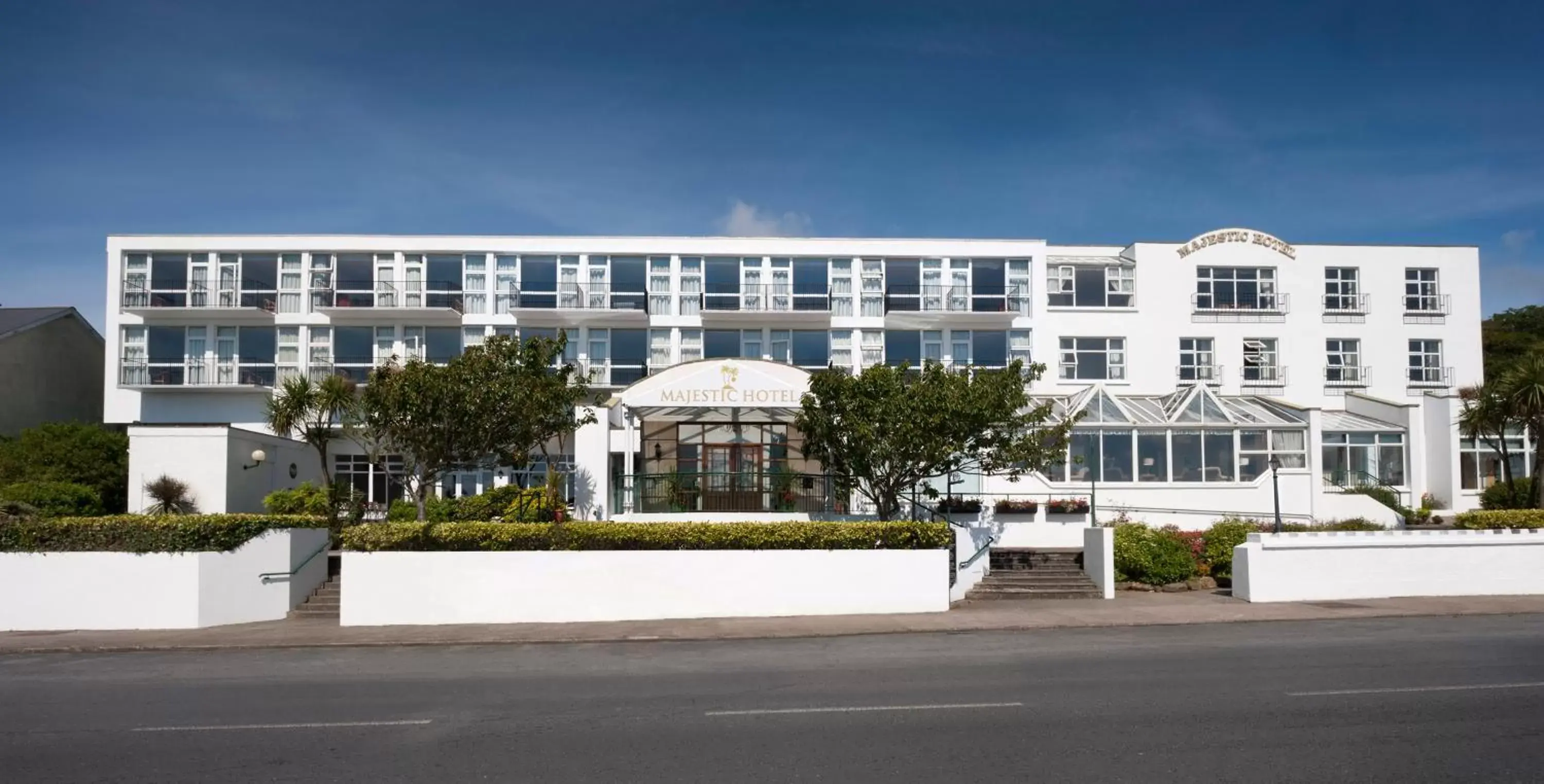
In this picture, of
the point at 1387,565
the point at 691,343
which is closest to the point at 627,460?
the point at 1387,565

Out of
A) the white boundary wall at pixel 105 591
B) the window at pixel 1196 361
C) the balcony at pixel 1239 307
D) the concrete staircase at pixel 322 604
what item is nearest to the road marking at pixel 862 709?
the concrete staircase at pixel 322 604

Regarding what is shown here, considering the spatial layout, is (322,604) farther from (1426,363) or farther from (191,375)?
(1426,363)

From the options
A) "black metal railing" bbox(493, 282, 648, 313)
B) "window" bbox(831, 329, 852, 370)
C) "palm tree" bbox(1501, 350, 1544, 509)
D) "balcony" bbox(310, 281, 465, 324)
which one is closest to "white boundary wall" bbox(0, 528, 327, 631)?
"balcony" bbox(310, 281, 465, 324)

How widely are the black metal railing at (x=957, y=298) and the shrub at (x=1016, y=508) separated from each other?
1462 centimetres

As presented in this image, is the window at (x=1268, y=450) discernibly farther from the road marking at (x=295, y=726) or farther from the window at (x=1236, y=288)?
the road marking at (x=295, y=726)

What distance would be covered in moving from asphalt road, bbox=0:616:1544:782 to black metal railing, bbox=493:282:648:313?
2617 cm

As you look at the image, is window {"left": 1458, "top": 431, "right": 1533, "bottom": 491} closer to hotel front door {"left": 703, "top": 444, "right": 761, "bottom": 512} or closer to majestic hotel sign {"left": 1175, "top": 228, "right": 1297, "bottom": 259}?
majestic hotel sign {"left": 1175, "top": 228, "right": 1297, "bottom": 259}

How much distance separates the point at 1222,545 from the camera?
2259cm

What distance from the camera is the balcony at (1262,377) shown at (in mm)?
39875

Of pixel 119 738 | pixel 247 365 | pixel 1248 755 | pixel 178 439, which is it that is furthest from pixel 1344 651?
pixel 247 365

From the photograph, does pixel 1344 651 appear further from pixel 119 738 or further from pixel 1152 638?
pixel 119 738

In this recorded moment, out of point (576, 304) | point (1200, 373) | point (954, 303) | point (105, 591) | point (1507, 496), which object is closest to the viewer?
point (105, 591)

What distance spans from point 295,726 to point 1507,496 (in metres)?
32.2

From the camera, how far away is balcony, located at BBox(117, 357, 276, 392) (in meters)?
38.8
